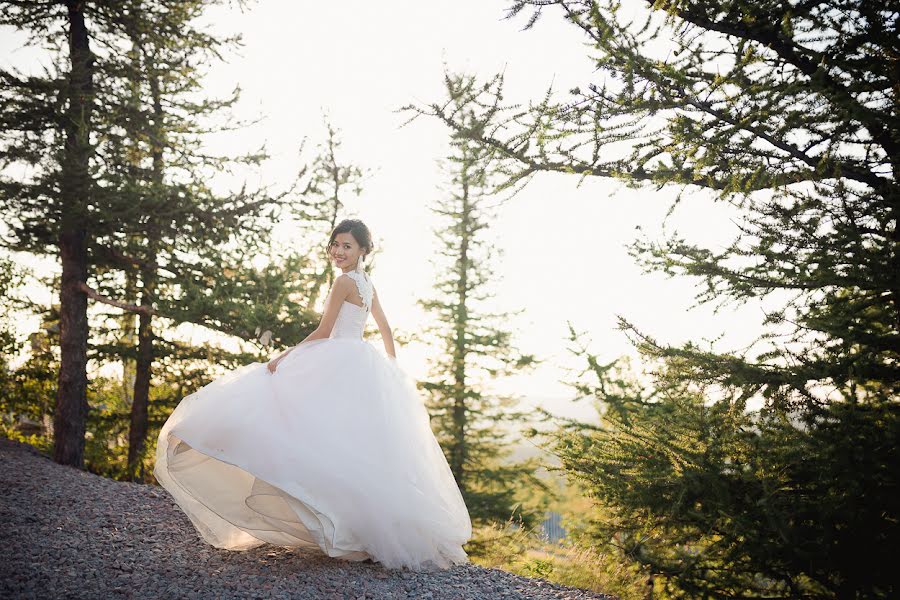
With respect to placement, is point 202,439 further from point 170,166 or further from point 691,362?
point 170,166

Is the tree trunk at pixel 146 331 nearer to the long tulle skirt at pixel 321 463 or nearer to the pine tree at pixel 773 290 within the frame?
the long tulle skirt at pixel 321 463

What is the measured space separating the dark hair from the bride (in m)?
0.01

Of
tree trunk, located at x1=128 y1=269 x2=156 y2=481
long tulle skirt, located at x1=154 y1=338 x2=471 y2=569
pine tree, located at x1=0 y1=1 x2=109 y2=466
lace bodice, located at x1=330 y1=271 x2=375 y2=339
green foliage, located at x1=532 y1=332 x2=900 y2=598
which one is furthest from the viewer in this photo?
tree trunk, located at x1=128 y1=269 x2=156 y2=481

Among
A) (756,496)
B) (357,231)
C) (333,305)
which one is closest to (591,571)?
(756,496)

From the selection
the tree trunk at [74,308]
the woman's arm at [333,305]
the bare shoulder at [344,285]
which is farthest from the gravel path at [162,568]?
the tree trunk at [74,308]

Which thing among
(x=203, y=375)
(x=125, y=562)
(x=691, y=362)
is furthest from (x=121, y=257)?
(x=691, y=362)

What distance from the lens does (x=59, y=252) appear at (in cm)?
968

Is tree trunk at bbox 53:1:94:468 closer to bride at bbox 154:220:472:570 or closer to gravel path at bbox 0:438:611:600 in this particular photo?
gravel path at bbox 0:438:611:600

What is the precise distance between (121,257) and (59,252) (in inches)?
44.7

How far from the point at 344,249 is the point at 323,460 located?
1833 millimetres

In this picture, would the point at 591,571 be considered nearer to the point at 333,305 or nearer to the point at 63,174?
the point at 333,305

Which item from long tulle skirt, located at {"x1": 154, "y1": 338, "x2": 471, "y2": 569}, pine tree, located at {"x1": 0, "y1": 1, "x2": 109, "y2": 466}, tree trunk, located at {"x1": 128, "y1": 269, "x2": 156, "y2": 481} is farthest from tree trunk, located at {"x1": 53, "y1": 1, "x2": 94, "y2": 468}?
long tulle skirt, located at {"x1": 154, "y1": 338, "x2": 471, "y2": 569}

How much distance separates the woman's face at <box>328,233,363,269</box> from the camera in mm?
5043

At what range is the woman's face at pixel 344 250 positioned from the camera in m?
5.04
